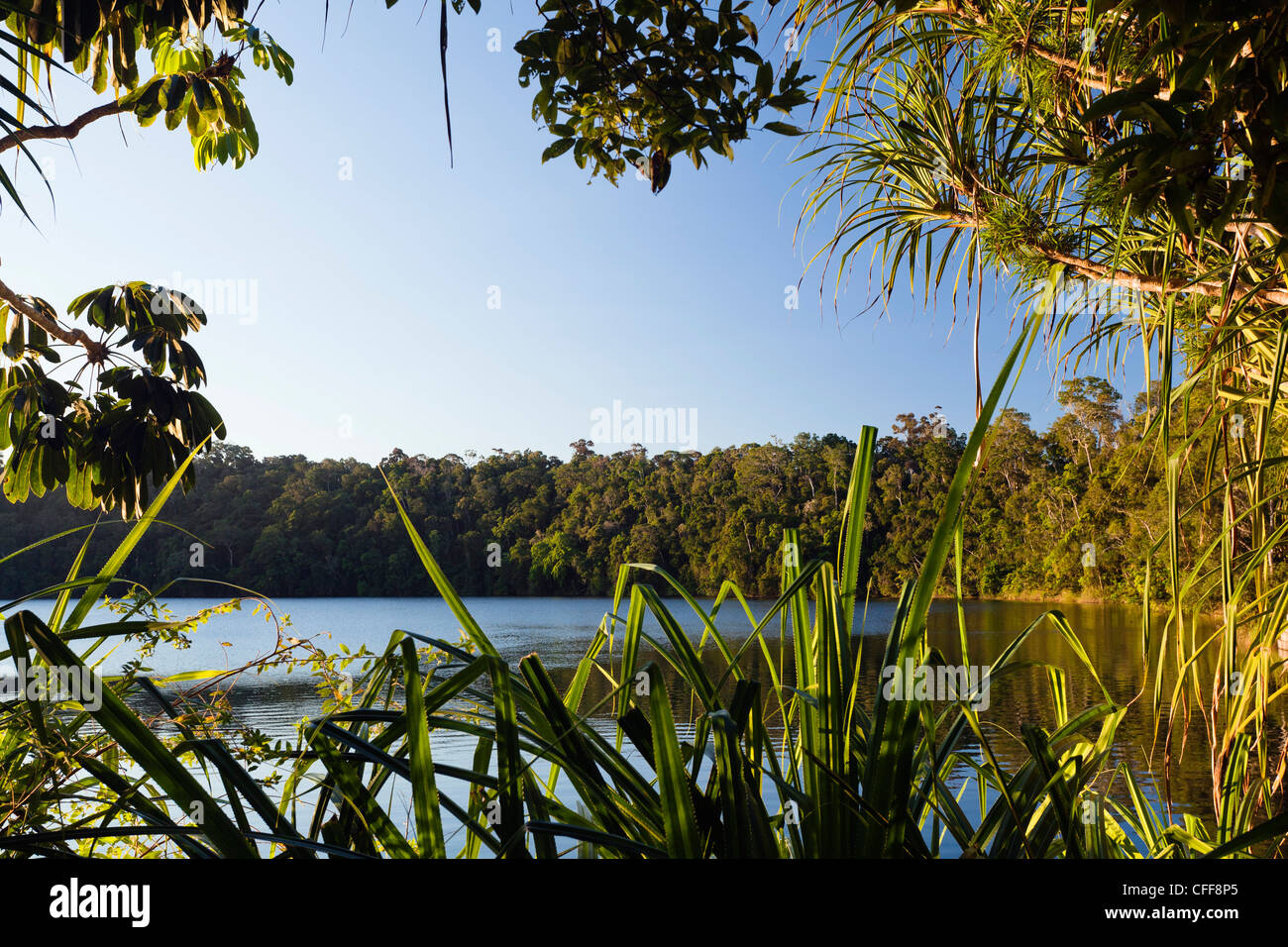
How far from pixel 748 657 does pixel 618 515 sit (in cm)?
2299

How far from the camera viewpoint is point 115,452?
84.4 inches

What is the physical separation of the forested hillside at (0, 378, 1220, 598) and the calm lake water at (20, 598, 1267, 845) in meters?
2.74

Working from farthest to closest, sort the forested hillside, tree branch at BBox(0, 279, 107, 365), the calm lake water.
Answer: the forested hillside → the calm lake water → tree branch at BBox(0, 279, 107, 365)

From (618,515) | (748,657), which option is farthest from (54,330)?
(618,515)

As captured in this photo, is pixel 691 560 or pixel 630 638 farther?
pixel 691 560

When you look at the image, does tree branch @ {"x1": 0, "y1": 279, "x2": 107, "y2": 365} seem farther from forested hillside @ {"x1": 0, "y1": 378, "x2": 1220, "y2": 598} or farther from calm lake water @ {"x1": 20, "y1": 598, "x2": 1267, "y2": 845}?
forested hillside @ {"x1": 0, "y1": 378, "x2": 1220, "y2": 598}

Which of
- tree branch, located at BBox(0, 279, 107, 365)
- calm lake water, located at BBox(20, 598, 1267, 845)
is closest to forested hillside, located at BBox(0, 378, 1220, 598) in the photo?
calm lake water, located at BBox(20, 598, 1267, 845)

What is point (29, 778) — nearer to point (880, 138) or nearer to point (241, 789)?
point (241, 789)

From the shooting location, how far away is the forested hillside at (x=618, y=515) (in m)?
Result: 29.4

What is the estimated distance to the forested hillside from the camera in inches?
1157

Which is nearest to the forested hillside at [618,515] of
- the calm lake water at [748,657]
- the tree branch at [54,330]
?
the calm lake water at [748,657]

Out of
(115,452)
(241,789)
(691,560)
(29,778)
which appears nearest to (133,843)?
(29,778)
